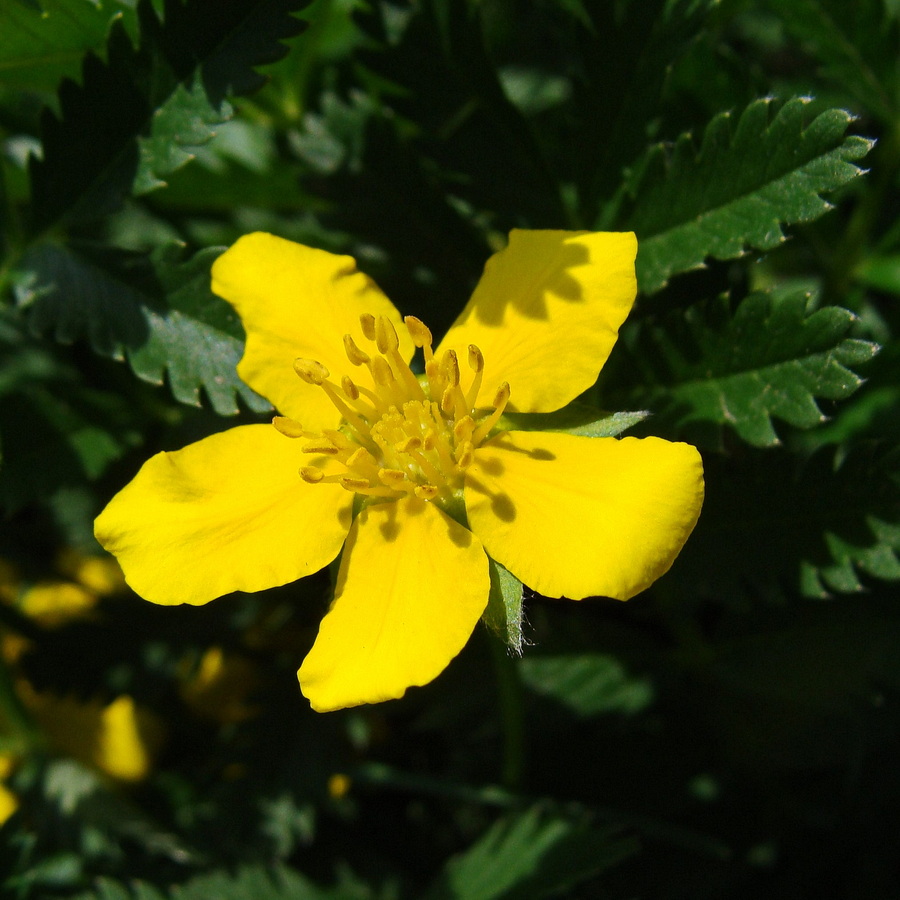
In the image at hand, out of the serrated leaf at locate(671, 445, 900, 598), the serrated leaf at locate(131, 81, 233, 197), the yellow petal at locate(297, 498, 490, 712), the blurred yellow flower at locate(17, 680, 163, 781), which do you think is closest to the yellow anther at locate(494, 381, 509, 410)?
the yellow petal at locate(297, 498, 490, 712)

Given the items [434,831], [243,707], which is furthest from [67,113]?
[434,831]

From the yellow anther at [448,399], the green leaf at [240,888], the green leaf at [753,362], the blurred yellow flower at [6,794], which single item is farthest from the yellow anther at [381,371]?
the blurred yellow flower at [6,794]

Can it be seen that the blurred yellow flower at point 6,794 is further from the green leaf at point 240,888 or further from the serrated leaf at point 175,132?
the serrated leaf at point 175,132

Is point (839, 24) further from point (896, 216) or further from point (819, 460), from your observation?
point (819, 460)

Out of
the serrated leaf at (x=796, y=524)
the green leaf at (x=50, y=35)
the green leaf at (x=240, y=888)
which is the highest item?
the green leaf at (x=50, y=35)

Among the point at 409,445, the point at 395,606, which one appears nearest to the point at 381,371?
the point at 409,445

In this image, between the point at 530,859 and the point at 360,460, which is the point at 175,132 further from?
the point at 530,859

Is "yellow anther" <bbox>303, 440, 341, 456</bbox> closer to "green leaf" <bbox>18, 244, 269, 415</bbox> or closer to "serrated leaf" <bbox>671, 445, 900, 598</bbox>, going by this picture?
"green leaf" <bbox>18, 244, 269, 415</bbox>
